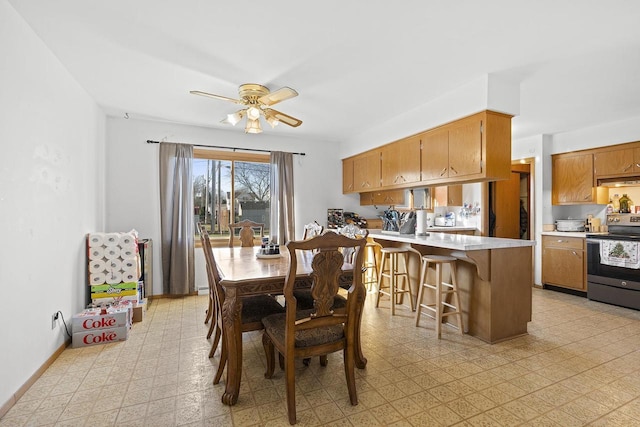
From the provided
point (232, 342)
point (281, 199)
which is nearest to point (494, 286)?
point (232, 342)

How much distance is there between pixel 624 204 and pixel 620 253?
3.38ft

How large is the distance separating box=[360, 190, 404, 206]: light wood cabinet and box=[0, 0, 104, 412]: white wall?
4.10 m

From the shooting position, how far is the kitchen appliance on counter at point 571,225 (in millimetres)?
4773

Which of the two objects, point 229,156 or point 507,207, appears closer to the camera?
point 229,156

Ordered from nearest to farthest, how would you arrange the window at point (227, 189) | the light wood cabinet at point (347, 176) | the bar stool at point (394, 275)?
the bar stool at point (394, 275) → the window at point (227, 189) → the light wood cabinet at point (347, 176)

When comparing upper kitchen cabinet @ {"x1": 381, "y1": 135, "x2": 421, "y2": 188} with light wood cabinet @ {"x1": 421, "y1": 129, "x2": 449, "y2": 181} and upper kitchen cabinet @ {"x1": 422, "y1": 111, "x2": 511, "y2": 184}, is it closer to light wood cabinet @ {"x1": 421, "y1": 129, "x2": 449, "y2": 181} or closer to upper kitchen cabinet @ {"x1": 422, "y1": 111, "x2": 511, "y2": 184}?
light wood cabinet @ {"x1": 421, "y1": 129, "x2": 449, "y2": 181}

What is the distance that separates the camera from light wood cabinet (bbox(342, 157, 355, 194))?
5617 mm

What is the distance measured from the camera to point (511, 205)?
245 inches

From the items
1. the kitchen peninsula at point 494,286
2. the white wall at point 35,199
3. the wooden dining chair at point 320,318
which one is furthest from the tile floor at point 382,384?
the white wall at point 35,199

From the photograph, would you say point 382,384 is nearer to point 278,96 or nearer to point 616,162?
point 278,96

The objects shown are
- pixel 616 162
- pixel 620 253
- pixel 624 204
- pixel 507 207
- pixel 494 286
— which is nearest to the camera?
pixel 494 286

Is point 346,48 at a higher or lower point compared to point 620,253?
higher

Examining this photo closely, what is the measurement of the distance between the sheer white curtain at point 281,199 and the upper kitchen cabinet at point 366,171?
3.76 feet

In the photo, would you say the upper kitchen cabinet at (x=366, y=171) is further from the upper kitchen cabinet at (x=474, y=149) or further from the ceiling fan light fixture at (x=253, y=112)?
the ceiling fan light fixture at (x=253, y=112)
